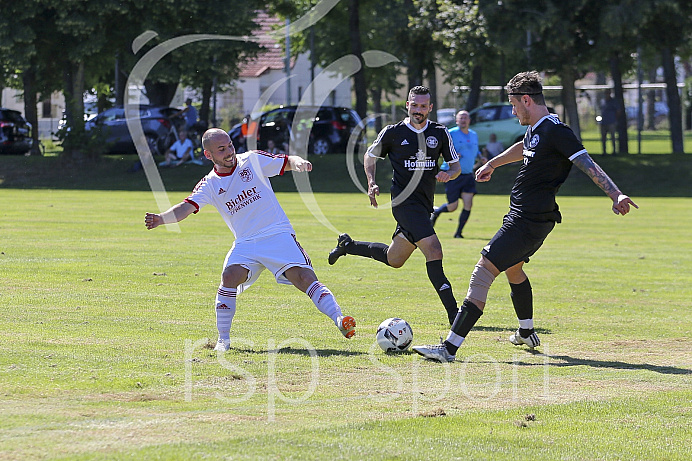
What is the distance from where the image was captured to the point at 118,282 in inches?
450

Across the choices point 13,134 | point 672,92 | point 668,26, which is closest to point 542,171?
point 668,26

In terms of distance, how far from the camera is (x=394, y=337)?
8.16 m

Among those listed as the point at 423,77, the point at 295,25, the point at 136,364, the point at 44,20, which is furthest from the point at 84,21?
the point at 136,364

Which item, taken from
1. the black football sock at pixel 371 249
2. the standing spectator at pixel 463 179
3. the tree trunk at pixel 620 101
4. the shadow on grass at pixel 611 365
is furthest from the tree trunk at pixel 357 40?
the shadow on grass at pixel 611 365

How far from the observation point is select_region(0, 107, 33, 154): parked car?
40344 mm

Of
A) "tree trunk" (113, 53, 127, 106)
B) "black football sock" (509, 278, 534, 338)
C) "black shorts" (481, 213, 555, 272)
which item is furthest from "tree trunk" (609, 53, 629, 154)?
"black shorts" (481, 213, 555, 272)

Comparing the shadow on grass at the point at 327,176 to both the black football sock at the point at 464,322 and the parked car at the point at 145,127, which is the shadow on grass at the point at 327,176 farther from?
the black football sock at the point at 464,322

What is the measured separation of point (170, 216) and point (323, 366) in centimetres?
176

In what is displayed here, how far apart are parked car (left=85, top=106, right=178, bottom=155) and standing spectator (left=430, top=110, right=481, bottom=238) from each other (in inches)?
837

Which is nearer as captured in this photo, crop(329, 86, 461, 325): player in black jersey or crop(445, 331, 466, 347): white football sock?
crop(445, 331, 466, 347): white football sock

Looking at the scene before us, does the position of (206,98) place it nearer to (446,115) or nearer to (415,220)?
(446,115)

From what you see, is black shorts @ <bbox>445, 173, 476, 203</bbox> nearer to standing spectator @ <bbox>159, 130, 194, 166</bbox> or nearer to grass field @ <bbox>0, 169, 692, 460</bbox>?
grass field @ <bbox>0, 169, 692, 460</bbox>

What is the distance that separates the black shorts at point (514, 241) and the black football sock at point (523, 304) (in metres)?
0.67

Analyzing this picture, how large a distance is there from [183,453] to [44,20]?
3287cm
